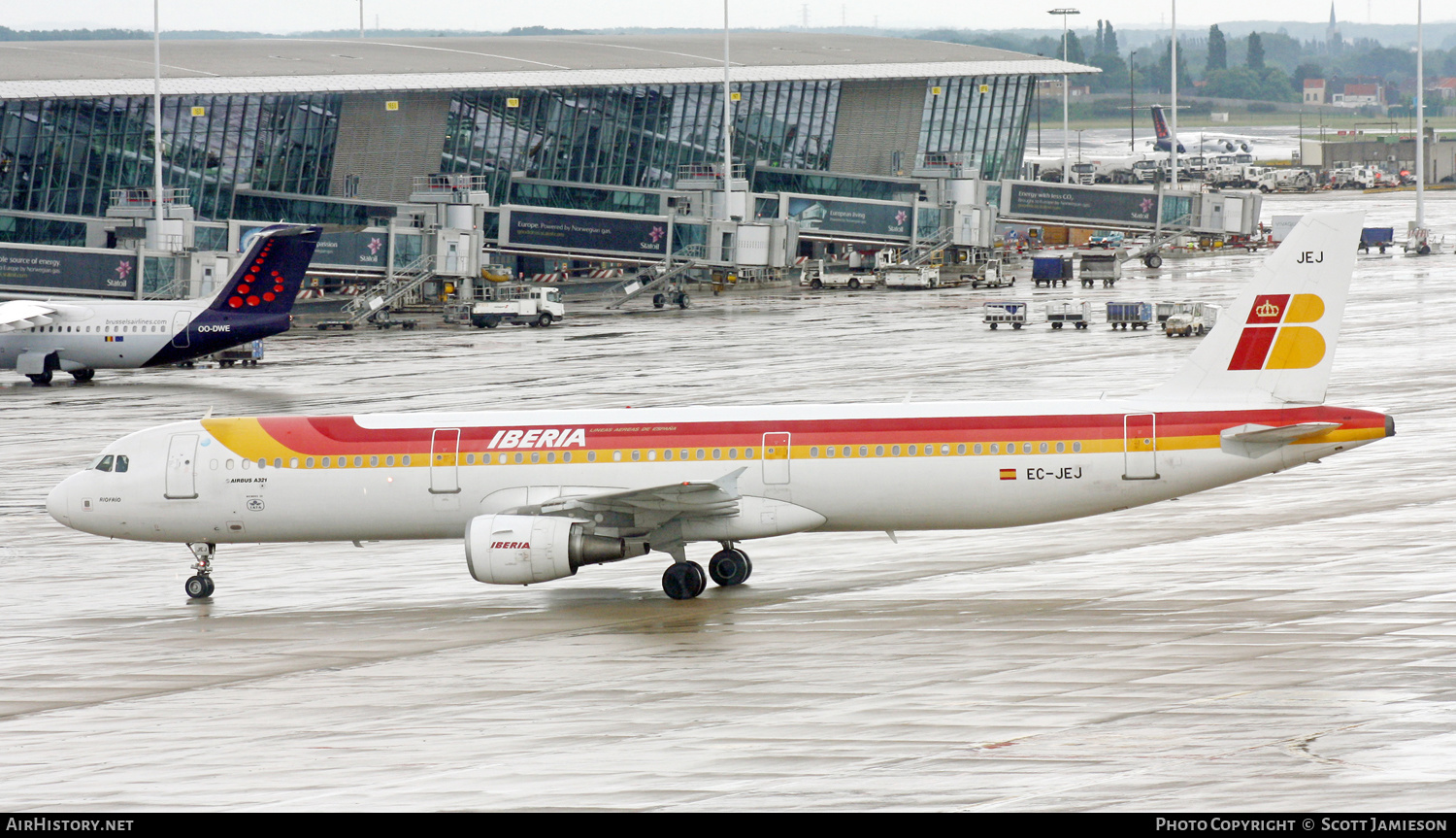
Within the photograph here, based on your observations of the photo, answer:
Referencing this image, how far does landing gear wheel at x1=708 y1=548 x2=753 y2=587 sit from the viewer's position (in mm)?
33781

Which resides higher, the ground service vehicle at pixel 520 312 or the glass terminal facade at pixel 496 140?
the glass terminal facade at pixel 496 140

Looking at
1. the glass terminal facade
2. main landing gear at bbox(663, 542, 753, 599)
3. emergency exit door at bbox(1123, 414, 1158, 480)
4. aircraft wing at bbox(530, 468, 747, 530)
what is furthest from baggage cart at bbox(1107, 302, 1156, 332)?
aircraft wing at bbox(530, 468, 747, 530)

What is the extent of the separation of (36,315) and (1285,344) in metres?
57.2

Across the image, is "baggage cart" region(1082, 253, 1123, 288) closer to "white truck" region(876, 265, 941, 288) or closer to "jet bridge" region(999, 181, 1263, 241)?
"white truck" region(876, 265, 941, 288)

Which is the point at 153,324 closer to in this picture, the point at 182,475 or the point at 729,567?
the point at 182,475

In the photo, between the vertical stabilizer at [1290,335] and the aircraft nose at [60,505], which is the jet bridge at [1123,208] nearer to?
the vertical stabilizer at [1290,335]

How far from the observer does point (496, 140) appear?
118062mm

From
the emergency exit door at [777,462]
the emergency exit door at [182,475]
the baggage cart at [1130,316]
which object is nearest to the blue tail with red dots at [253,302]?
the baggage cart at [1130,316]

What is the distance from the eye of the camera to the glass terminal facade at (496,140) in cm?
10306

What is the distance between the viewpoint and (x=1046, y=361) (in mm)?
68062

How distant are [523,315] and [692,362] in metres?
24.5

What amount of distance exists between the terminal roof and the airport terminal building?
0.75 feet

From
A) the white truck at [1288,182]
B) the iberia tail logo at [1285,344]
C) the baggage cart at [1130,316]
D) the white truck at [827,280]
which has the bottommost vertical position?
the iberia tail logo at [1285,344]

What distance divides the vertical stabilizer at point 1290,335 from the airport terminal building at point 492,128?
7148cm
